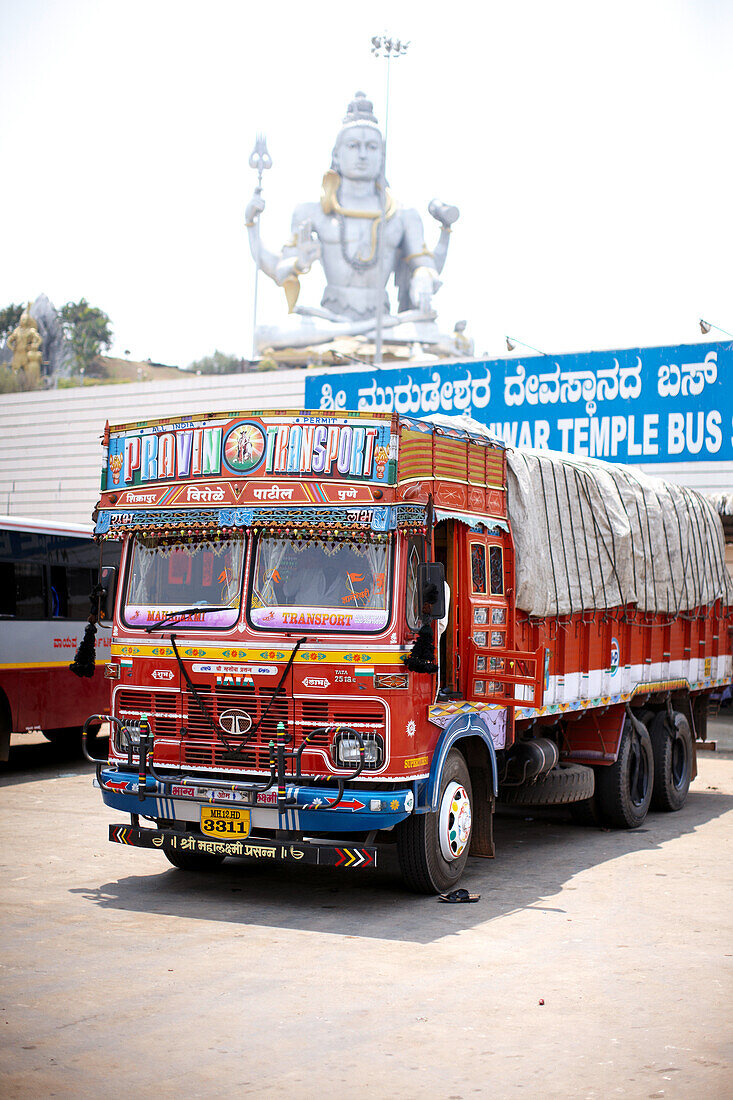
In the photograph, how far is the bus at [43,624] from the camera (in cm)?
1479

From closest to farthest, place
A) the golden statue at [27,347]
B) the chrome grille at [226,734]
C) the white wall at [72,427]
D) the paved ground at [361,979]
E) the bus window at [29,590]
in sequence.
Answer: the paved ground at [361,979] → the chrome grille at [226,734] → the bus window at [29,590] → the white wall at [72,427] → the golden statue at [27,347]

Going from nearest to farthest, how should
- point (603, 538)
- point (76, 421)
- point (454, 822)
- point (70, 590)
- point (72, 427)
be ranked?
point (454, 822) → point (603, 538) → point (70, 590) → point (76, 421) → point (72, 427)

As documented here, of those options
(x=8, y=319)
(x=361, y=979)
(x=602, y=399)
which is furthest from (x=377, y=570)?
(x=8, y=319)

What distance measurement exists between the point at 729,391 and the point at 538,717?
12771 millimetres

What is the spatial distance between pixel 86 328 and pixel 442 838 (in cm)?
10290

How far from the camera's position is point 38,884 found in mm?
9141

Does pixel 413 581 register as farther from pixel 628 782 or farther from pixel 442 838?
pixel 628 782

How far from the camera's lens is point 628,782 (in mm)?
12500

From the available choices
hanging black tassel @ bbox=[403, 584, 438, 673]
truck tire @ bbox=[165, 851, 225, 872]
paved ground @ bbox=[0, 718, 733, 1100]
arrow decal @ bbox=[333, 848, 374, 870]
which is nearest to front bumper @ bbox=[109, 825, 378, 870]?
arrow decal @ bbox=[333, 848, 374, 870]

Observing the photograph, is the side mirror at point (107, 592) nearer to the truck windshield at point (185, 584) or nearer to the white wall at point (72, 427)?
the truck windshield at point (185, 584)

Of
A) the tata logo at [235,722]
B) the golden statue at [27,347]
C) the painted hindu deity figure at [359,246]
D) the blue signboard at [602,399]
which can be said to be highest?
the painted hindu deity figure at [359,246]

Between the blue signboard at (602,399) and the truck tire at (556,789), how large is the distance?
38.5 ft

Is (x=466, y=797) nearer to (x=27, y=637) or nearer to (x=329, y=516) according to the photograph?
(x=329, y=516)

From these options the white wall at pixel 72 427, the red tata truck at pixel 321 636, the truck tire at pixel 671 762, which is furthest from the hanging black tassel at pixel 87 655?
the white wall at pixel 72 427
